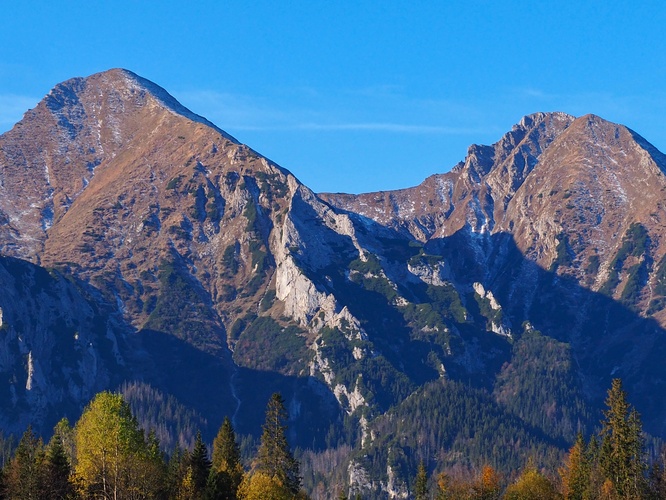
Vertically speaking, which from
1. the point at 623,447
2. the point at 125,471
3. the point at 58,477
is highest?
the point at 623,447

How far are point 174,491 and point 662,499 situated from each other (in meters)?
70.7

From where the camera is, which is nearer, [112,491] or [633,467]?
[112,491]

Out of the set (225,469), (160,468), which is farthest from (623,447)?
(160,468)

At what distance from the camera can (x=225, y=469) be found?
18025 centimetres

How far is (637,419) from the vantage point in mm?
189125

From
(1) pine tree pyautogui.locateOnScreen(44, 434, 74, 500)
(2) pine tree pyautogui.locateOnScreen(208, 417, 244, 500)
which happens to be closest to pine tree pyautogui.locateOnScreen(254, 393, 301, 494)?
(2) pine tree pyautogui.locateOnScreen(208, 417, 244, 500)

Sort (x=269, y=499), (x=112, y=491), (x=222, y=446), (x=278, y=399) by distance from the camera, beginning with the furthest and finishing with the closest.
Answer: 1. (x=222, y=446)
2. (x=278, y=399)
3. (x=269, y=499)
4. (x=112, y=491)

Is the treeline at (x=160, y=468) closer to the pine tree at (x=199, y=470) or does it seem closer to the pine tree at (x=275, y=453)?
the pine tree at (x=199, y=470)

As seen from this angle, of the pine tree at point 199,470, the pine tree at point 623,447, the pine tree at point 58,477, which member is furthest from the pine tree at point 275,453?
the pine tree at point 623,447

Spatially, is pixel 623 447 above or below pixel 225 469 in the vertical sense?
above

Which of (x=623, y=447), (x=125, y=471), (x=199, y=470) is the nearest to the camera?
(x=125, y=471)

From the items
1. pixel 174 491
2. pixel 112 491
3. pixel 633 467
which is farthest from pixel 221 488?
A: pixel 633 467

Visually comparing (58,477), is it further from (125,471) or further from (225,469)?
(225,469)

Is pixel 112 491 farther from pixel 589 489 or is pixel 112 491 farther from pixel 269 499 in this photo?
pixel 589 489
